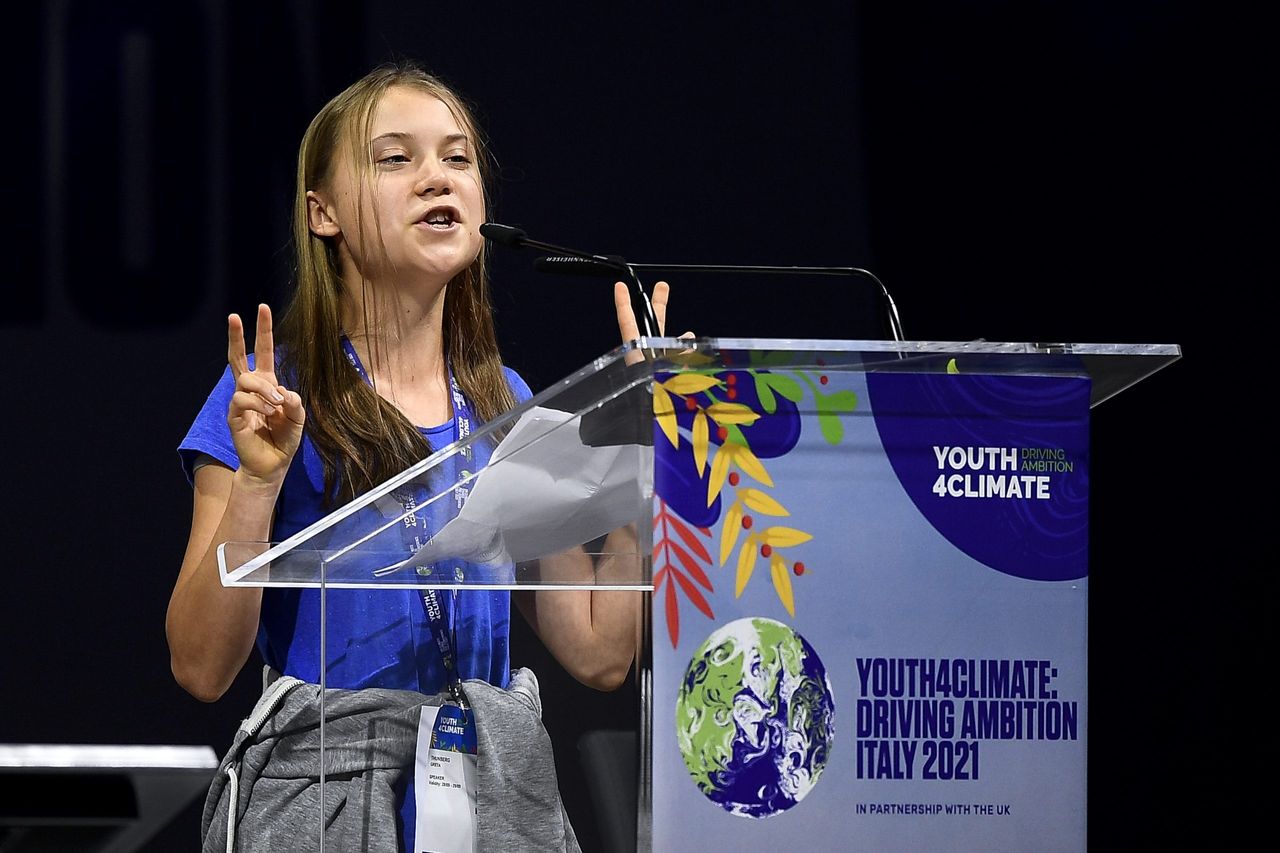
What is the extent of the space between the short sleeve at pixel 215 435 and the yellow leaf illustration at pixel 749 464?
2.90ft

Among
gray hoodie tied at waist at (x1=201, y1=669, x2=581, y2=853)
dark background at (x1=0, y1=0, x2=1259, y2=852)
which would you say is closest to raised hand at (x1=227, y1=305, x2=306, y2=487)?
gray hoodie tied at waist at (x1=201, y1=669, x2=581, y2=853)

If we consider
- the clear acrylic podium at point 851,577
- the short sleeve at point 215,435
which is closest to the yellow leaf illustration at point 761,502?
the clear acrylic podium at point 851,577

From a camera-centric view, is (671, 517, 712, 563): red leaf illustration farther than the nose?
No

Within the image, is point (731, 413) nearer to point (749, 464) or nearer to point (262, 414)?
point (749, 464)

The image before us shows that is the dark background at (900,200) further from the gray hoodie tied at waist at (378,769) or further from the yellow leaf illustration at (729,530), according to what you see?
the yellow leaf illustration at (729,530)

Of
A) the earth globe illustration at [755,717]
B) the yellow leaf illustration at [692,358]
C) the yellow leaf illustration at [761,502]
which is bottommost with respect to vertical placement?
the earth globe illustration at [755,717]

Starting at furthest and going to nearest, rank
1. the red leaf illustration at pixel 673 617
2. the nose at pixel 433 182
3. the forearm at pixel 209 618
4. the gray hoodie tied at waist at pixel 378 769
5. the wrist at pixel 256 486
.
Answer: the nose at pixel 433 182 < the forearm at pixel 209 618 < the wrist at pixel 256 486 < the gray hoodie tied at waist at pixel 378 769 < the red leaf illustration at pixel 673 617

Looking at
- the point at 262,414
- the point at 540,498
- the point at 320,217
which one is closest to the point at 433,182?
the point at 320,217

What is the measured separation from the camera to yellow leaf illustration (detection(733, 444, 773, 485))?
998 millimetres

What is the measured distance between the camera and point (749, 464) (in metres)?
1.00

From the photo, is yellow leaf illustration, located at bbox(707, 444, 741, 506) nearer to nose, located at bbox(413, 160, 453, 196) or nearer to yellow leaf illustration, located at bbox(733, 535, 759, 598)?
yellow leaf illustration, located at bbox(733, 535, 759, 598)

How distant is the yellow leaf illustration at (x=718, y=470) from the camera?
3.26 feet

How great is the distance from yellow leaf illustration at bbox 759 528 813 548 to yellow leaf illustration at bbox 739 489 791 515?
0.01 metres

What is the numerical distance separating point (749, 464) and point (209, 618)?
0.89 m
